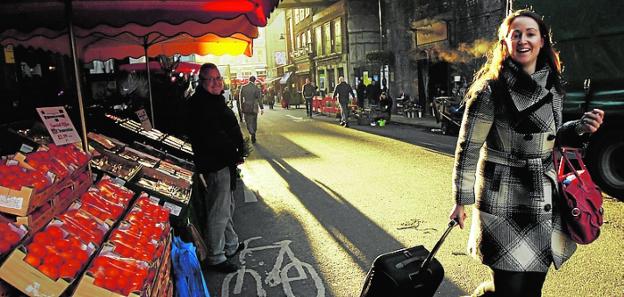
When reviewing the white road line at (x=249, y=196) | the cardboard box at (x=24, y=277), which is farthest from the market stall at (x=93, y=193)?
the white road line at (x=249, y=196)

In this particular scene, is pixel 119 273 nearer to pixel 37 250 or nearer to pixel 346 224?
pixel 37 250

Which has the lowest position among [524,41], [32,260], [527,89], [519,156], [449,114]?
[449,114]

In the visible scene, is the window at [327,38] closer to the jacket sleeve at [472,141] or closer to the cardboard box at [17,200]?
the jacket sleeve at [472,141]

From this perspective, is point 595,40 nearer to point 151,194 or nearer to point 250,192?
point 250,192

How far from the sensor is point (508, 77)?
2.66 metres

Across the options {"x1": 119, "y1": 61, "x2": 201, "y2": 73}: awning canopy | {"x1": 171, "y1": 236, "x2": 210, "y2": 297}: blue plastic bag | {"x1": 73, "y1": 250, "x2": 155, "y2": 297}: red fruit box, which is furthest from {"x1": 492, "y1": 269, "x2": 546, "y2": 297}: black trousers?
{"x1": 119, "y1": 61, "x2": 201, "y2": 73}: awning canopy

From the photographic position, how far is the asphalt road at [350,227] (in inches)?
169

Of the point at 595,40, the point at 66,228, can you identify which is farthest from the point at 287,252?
the point at 595,40

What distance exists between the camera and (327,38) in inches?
1490

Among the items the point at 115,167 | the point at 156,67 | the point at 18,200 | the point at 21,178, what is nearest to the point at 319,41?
the point at 156,67

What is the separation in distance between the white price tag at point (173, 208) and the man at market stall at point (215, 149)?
3.01 ft

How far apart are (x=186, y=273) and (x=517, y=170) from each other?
7.55 feet

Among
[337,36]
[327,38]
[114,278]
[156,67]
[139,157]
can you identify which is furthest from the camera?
[327,38]

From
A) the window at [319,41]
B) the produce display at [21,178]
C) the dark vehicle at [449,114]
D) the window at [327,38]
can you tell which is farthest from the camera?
the window at [319,41]
